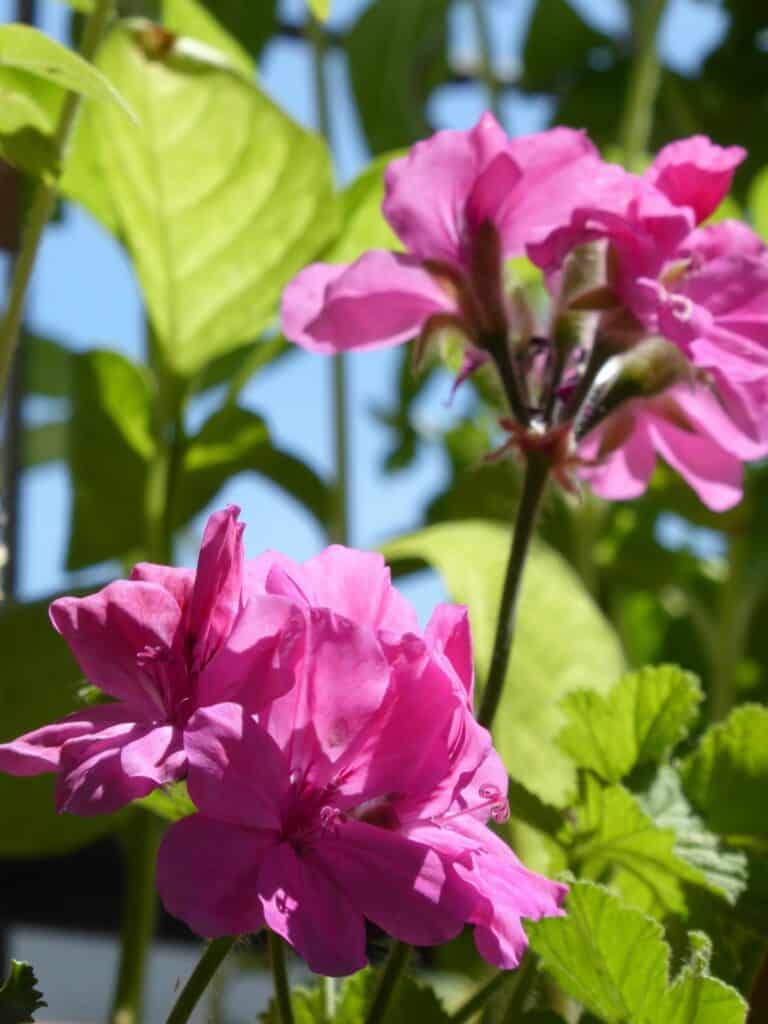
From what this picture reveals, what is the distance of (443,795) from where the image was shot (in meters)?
0.25

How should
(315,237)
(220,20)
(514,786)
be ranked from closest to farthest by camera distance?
(514,786) → (315,237) → (220,20)

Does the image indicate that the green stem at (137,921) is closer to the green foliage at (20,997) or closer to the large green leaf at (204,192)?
the large green leaf at (204,192)

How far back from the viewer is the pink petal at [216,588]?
25cm

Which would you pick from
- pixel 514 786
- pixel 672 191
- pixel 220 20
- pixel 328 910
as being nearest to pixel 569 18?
pixel 220 20

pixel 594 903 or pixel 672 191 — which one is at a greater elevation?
pixel 672 191

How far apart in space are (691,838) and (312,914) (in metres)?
0.17

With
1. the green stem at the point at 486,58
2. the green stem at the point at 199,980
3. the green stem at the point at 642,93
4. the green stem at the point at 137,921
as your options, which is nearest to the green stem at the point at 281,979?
the green stem at the point at 199,980

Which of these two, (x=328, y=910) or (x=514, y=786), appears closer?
(x=328, y=910)

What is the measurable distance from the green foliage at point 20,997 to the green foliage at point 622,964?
0.10 m

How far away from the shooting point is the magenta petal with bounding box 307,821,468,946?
232 millimetres

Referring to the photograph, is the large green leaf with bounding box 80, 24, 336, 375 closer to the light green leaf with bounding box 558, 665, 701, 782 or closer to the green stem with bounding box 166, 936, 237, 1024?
the light green leaf with bounding box 558, 665, 701, 782

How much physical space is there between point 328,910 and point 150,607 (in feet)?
0.21

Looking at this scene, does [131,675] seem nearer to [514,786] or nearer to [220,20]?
[514,786]

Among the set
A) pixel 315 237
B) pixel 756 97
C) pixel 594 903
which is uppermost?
pixel 756 97
